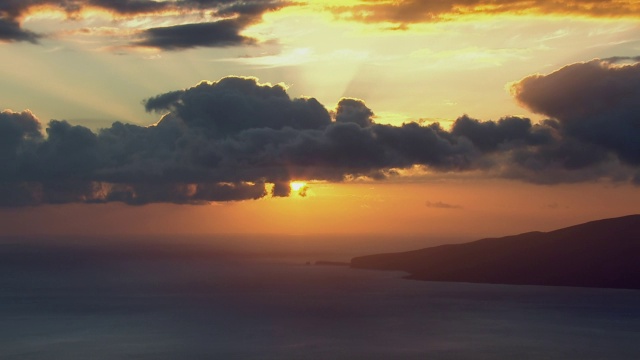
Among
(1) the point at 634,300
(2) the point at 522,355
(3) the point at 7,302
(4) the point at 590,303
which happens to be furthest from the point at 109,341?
(1) the point at 634,300

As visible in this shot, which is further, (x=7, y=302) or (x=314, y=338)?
(x=7, y=302)

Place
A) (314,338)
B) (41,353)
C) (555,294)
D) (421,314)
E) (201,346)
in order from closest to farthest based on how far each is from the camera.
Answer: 1. (41,353)
2. (201,346)
3. (314,338)
4. (421,314)
5. (555,294)

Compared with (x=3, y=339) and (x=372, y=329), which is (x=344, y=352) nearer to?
(x=372, y=329)

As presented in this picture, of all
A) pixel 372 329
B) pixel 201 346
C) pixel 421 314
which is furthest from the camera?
pixel 421 314

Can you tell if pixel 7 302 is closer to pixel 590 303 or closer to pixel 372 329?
pixel 372 329

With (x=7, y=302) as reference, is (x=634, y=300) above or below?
below

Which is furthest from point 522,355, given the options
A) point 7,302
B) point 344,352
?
point 7,302
